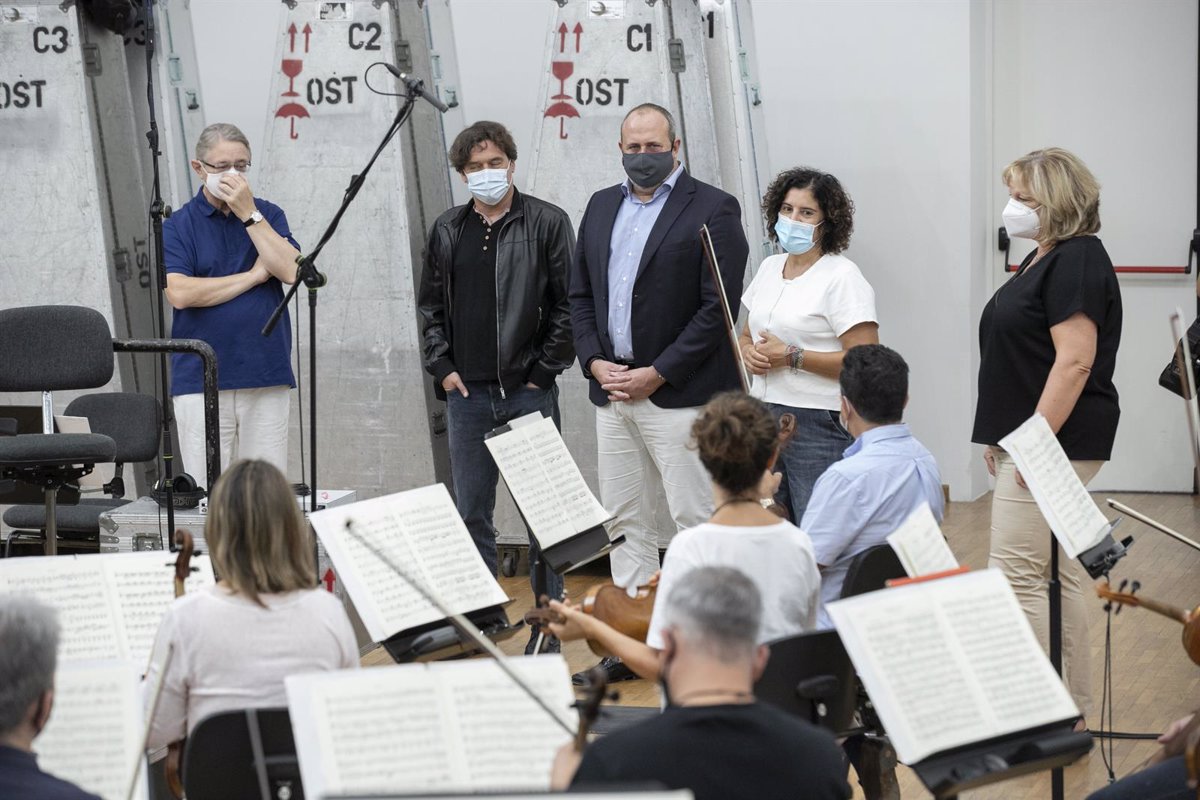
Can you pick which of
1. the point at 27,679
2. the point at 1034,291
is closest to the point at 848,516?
the point at 1034,291

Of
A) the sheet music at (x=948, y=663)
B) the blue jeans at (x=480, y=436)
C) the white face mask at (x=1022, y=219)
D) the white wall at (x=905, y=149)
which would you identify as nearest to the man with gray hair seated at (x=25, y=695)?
the sheet music at (x=948, y=663)

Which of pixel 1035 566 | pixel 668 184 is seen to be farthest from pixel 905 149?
pixel 1035 566

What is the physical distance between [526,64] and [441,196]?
1.58 metres

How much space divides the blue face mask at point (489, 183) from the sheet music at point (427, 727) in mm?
2857

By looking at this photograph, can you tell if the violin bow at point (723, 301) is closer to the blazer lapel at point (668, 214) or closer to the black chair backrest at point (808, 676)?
the blazer lapel at point (668, 214)

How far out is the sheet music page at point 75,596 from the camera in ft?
9.30

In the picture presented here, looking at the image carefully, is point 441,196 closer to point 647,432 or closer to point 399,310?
point 399,310

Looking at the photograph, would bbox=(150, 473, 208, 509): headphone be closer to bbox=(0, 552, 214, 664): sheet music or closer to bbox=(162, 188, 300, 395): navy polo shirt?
bbox=(162, 188, 300, 395): navy polo shirt

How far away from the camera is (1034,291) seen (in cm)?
385

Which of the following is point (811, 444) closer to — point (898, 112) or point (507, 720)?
point (507, 720)

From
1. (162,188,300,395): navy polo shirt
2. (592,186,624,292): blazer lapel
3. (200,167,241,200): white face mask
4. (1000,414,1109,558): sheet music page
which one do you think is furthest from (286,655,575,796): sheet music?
(200,167,241,200): white face mask

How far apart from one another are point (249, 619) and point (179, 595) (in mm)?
349

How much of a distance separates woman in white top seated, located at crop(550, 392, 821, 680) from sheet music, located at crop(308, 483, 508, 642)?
35 centimetres

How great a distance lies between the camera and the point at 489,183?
4914 millimetres
